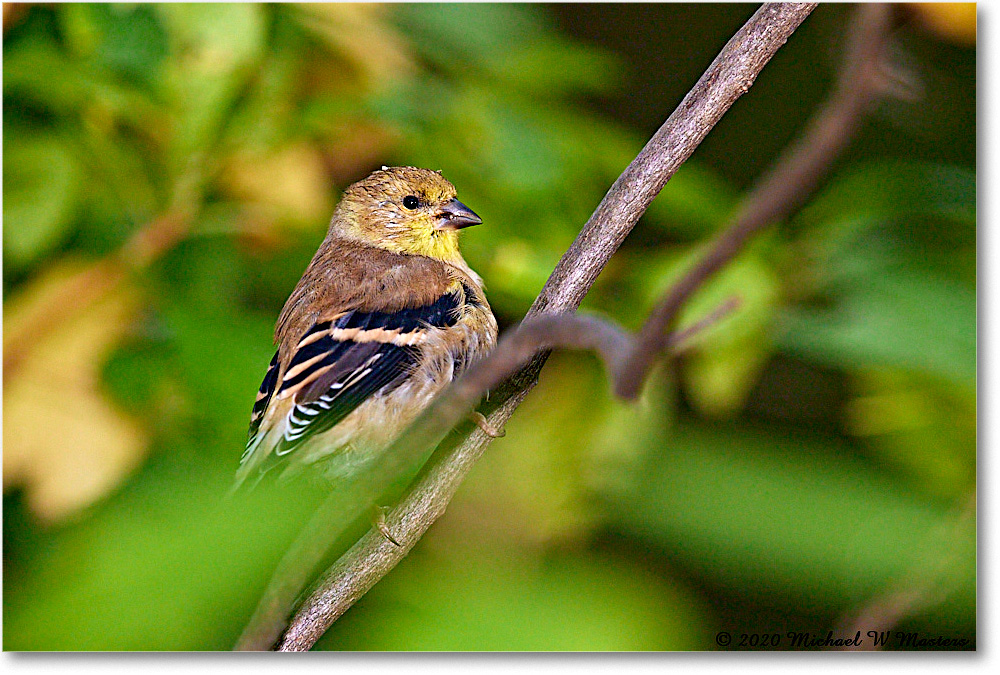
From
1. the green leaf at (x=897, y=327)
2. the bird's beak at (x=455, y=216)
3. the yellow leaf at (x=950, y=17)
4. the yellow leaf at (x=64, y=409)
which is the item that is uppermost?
the yellow leaf at (x=950, y=17)

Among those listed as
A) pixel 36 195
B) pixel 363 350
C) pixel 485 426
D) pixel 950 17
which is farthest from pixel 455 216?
pixel 950 17

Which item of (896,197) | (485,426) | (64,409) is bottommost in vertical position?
(64,409)

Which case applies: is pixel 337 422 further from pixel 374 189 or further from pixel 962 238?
pixel 962 238

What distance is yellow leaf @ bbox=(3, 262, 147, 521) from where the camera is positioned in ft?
5.66

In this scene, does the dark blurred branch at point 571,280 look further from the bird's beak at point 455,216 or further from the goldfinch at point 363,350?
the bird's beak at point 455,216

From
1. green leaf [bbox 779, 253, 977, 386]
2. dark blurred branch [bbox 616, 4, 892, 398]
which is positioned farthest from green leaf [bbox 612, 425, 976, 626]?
dark blurred branch [bbox 616, 4, 892, 398]

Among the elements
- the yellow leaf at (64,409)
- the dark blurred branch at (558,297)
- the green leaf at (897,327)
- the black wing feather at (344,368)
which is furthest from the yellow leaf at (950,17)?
the yellow leaf at (64,409)

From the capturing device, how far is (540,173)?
173 cm

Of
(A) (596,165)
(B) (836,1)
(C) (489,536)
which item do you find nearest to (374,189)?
(A) (596,165)

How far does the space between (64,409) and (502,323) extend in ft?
2.95

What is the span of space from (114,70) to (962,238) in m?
1.70

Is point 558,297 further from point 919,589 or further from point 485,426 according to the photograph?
point 919,589

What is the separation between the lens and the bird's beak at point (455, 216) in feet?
5.39

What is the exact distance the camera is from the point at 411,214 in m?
1.70
